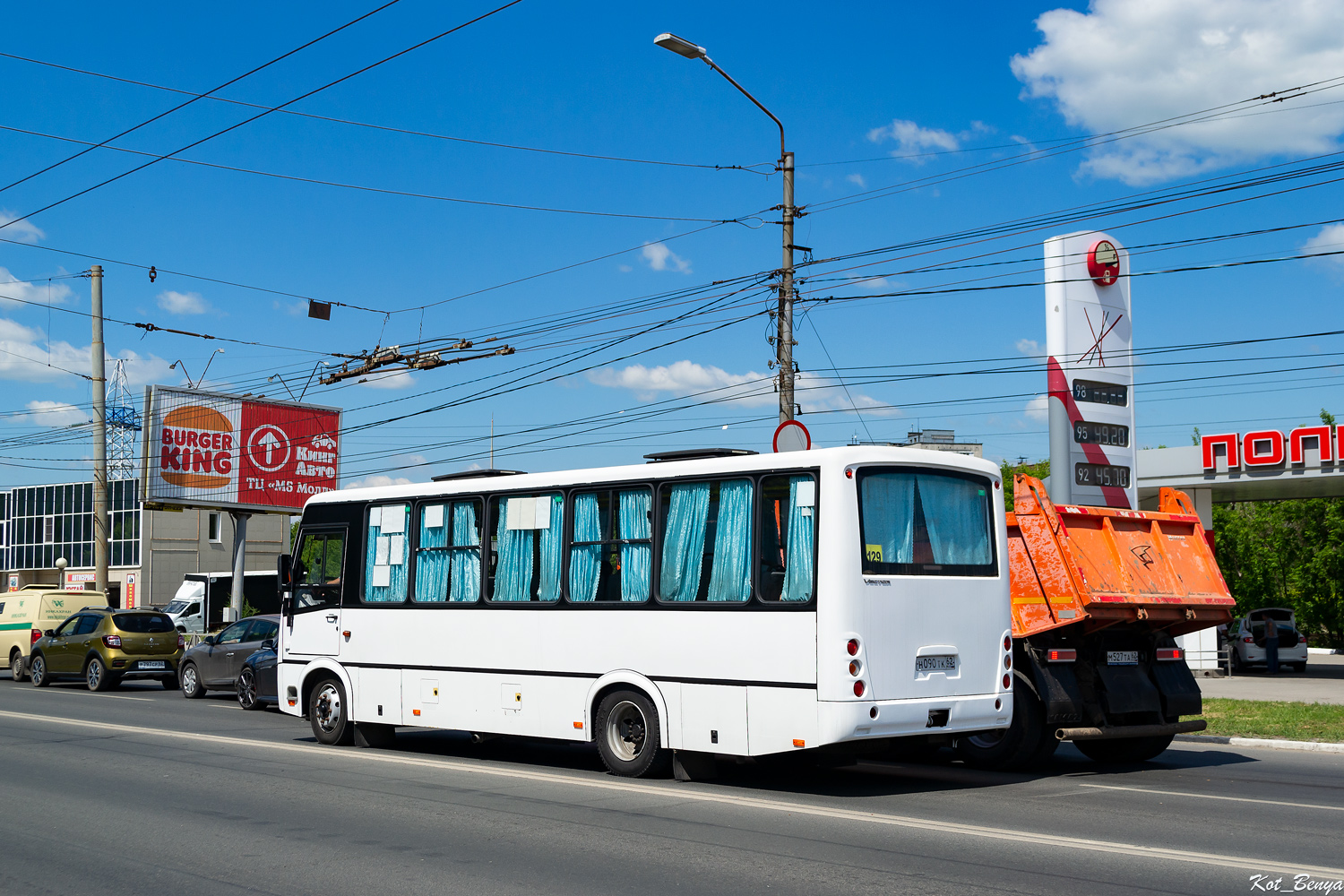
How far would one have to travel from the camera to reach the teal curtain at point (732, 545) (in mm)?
10812

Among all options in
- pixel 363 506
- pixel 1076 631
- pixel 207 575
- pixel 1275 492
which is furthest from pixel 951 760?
pixel 207 575

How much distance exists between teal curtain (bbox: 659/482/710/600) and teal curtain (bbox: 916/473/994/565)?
1.93 meters

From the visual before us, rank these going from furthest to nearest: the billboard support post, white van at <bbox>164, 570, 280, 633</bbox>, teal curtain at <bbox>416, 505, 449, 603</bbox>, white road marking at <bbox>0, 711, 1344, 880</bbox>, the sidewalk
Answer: white van at <bbox>164, 570, 280, 633</bbox>
the billboard support post
the sidewalk
teal curtain at <bbox>416, 505, 449, 603</bbox>
white road marking at <bbox>0, 711, 1344, 880</bbox>

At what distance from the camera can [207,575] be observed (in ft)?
166

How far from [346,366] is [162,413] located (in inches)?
750

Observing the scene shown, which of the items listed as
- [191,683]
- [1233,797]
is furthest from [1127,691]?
[191,683]

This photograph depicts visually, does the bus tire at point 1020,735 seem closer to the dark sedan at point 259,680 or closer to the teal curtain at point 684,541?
the teal curtain at point 684,541

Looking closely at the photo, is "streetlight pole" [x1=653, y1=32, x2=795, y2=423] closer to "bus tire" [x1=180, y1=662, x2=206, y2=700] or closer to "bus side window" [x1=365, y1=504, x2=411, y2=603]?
"bus side window" [x1=365, y1=504, x2=411, y2=603]

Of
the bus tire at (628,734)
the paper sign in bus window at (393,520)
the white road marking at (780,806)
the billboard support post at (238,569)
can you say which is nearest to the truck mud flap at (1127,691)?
the white road marking at (780,806)

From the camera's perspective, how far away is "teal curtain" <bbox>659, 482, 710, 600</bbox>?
1123 cm

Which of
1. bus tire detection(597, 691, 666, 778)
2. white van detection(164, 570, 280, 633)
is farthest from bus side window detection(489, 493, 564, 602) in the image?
white van detection(164, 570, 280, 633)

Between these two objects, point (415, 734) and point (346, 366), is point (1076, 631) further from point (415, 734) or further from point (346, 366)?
point (346, 366)

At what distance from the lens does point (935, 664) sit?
10609 millimetres

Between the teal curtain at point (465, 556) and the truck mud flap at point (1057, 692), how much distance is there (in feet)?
18.3
